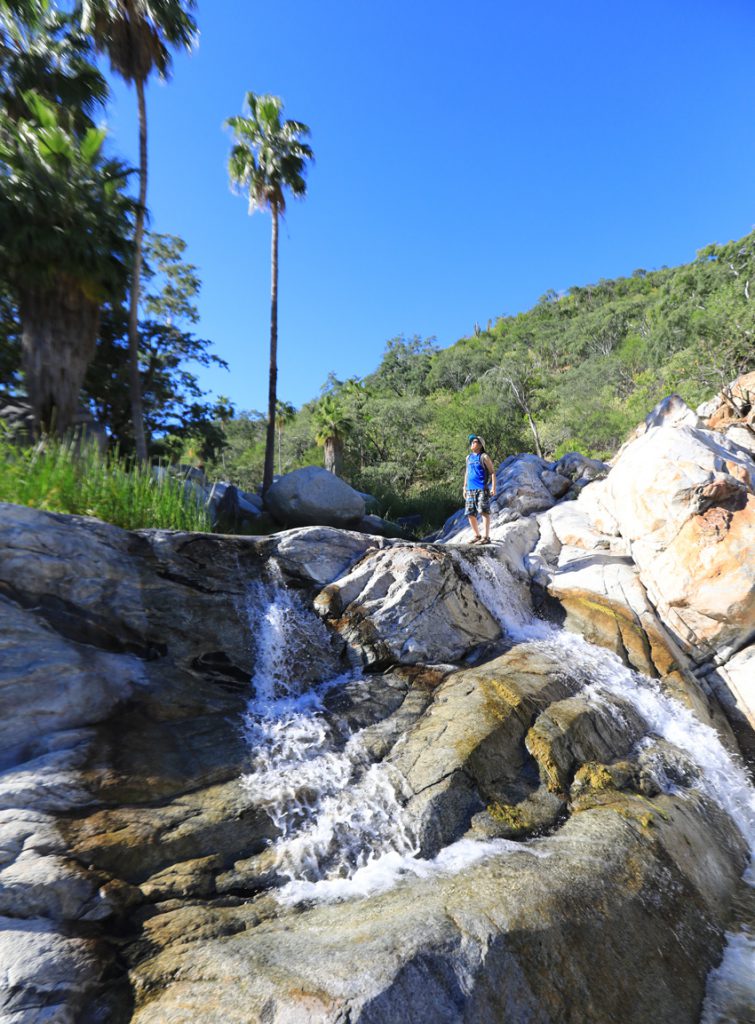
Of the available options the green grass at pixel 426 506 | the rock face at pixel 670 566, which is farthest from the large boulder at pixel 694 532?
the green grass at pixel 426 506

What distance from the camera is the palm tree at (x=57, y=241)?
10.6 m

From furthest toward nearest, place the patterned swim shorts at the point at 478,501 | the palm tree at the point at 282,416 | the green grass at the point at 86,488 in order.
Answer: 1. the palm tree at the point at 282,416
2. the patterned swim shorts at the point at 478,501
3. the green grass at the point at 86,488

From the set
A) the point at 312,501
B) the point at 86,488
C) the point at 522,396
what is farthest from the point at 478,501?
the point at 522,396

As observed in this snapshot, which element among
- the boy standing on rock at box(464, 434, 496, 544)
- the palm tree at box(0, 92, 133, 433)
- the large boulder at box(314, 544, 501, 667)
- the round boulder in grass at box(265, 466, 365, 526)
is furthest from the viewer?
the round boulder in grass at box(265, 466, 365, 526)

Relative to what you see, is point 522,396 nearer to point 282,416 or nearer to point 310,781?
point 282,416

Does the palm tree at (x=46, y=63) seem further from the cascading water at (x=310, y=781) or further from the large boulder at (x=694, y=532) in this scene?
the large boulder at (x=694, y=532)

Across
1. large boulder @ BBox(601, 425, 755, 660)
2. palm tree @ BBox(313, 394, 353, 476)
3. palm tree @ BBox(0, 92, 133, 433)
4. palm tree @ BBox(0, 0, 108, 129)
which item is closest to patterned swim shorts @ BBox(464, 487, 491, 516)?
large boulder @ BBox(601, 425, 755, 660)

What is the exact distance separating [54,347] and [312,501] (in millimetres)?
7167

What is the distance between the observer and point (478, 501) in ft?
34.0

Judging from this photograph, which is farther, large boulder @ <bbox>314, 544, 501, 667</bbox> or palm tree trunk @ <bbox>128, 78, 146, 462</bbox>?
palm tree trunk @ <bbox>128, 78, 146, 462</bbox>

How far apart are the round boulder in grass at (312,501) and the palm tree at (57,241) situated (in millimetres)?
5586

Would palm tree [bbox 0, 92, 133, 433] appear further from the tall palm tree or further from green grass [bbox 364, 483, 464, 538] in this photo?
green grass [bbox 364, 483, 464, 538]

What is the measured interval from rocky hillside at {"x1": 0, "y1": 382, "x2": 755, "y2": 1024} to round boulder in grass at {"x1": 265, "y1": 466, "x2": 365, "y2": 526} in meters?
6.41

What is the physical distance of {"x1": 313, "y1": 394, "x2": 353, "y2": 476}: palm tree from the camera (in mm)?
26484
